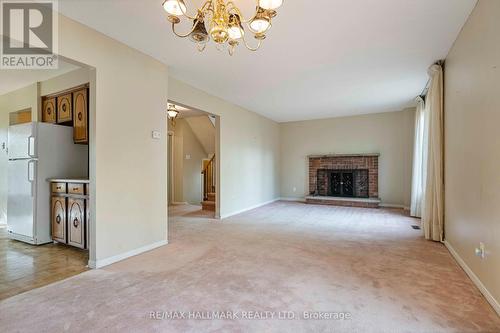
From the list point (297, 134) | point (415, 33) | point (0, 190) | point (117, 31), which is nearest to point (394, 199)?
point (297, 134)

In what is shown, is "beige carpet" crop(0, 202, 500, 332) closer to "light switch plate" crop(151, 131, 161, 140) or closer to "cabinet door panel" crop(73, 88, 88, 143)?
"light switch plate" crop(151, 131, 161, 140)

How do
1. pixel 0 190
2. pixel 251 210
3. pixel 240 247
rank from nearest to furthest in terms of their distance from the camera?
pixel 240 247
pixel 0 190
pixel 251 210

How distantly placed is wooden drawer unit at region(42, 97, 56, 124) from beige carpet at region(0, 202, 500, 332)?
9.26ft

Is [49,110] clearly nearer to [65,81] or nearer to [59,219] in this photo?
[65,81]

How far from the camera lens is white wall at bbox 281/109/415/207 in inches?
269

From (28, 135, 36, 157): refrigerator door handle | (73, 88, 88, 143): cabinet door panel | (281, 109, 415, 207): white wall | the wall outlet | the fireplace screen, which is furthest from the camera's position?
the fireplace screen

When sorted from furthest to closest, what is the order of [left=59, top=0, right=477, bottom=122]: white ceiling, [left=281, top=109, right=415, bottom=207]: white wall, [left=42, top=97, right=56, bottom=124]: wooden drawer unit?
[left=281, top=109, right=415, bottom=207]: white wall
[left=42, top=97, right=56, bottom=124]: wooden drawer unit
[left=59, top=0, right=477, bottom=122]: white ceiling

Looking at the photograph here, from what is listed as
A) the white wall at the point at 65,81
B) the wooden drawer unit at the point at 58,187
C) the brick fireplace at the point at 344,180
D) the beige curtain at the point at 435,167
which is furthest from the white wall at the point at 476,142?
the wooden drawer unit at the point at 58,187

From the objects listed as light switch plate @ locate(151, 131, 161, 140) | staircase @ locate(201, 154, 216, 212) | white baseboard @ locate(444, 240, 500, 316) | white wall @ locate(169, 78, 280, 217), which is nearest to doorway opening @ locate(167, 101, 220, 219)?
staircase @ locate(201, 154, 216, 212)

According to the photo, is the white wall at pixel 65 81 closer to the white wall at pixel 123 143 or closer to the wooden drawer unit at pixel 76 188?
the white wall at pixel 123 143

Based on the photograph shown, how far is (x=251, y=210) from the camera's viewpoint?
6.50 metres

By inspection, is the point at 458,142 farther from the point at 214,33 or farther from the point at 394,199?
the point at 394,199

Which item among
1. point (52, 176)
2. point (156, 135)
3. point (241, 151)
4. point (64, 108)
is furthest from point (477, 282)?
point (64, 108)

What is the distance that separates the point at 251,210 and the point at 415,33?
4932 mm
